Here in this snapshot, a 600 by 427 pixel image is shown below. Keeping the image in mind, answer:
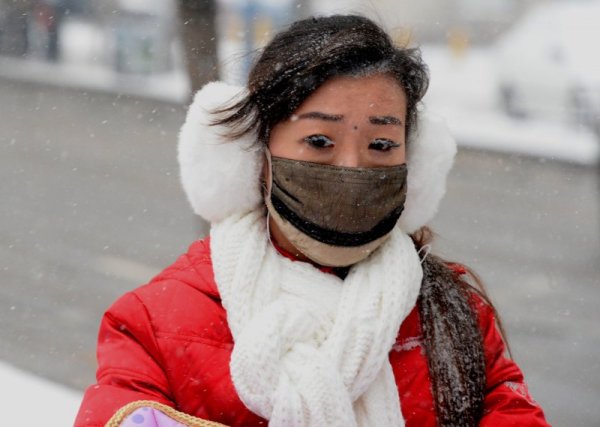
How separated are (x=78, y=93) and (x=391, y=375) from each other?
16.1 m

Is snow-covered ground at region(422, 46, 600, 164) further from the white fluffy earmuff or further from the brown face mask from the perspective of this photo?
the brown face mask

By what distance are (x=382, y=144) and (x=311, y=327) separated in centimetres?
39

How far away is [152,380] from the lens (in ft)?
6.08

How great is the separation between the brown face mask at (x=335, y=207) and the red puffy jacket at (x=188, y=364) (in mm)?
193

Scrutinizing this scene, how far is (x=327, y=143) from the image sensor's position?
190cm

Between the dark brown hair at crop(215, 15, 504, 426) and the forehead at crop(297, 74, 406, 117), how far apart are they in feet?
0.04

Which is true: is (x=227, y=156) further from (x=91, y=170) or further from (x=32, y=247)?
(x=91, y=170)

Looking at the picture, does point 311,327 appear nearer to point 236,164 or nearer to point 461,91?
point 236,164

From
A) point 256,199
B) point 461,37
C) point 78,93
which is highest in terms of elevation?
point 256,199

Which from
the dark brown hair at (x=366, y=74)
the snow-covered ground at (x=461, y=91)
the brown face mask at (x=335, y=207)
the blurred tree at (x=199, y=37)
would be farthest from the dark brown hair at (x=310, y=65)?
the snow-covered ground at (x=461, y=91)

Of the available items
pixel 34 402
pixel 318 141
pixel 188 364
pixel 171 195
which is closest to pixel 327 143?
pixel 318 141

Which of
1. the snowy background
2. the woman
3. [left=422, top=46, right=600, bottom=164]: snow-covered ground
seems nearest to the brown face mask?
the woman

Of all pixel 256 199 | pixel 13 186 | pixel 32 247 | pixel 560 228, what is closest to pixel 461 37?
pixel 560 228

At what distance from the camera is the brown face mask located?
189cm
